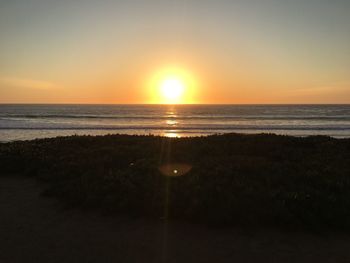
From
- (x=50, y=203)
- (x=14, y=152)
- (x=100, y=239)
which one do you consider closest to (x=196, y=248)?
(x=100, y=239)

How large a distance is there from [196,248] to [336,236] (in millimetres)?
2678

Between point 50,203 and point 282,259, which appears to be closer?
point 282,259

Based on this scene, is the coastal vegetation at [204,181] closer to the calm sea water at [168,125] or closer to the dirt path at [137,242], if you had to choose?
the dirt path at [137,242]

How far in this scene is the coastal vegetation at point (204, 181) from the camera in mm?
7363

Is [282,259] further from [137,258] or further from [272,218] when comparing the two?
[137,258]

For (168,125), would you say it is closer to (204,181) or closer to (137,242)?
(204,181)

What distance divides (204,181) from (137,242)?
8.91 ft

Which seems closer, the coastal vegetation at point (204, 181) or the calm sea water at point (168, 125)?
the coastal vegetation at point (204, 181)

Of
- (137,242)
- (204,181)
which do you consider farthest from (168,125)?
(137,242)

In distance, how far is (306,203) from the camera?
757 cm

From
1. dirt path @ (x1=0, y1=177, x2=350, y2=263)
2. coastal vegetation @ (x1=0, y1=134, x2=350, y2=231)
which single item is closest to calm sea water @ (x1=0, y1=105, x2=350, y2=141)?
coastal vegetation @ (x1=0, y1=134, x2=350, y2=231)

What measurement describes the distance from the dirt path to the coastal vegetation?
1.36ft

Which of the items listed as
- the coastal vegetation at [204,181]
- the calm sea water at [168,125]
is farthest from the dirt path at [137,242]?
the calm sea water at [168,125]

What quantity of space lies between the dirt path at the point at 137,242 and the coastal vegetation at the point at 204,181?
0.42 meters
